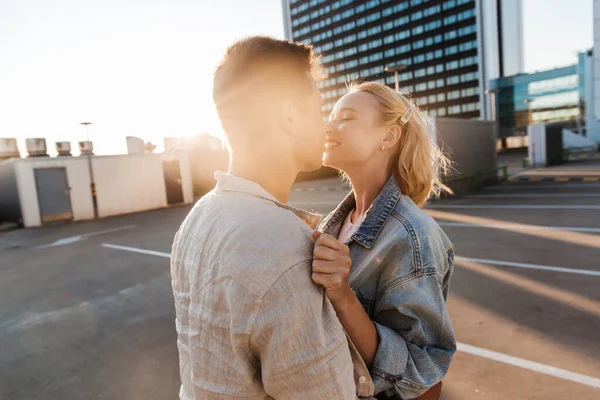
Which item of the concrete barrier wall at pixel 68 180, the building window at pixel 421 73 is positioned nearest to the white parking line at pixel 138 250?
the concrete barrier wall at pixel 68 180

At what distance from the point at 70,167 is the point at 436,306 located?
1899 cm

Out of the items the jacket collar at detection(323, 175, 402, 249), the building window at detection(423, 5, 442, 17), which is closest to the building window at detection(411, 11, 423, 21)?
the building window at detection(423, 5, 442, 17)

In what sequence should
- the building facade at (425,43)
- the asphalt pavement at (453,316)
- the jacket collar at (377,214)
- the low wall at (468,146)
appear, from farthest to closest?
the building facade at (425,43)
the low wall at (468,146)
the asphalt pavement at (453,316)
the jacket collar at (377,214)

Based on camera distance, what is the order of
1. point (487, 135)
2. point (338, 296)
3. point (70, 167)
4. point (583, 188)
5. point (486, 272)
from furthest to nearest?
point (487, 135), point (70, 167), point (583, 188), point (486, 272), point (338, 296)

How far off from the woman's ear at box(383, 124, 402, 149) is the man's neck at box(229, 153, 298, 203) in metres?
0.89

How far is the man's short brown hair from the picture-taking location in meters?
1.18

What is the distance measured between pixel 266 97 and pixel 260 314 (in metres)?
0.66

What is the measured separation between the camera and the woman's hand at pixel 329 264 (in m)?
0.96

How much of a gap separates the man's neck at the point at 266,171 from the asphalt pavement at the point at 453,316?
2.77 m

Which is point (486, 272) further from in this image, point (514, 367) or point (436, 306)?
point (436, 306)

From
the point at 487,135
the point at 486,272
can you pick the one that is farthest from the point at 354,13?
the point at 486,272

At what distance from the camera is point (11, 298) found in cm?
655

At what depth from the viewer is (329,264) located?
3.19 feet

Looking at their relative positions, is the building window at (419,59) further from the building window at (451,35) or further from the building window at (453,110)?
the building window at (453,110)
